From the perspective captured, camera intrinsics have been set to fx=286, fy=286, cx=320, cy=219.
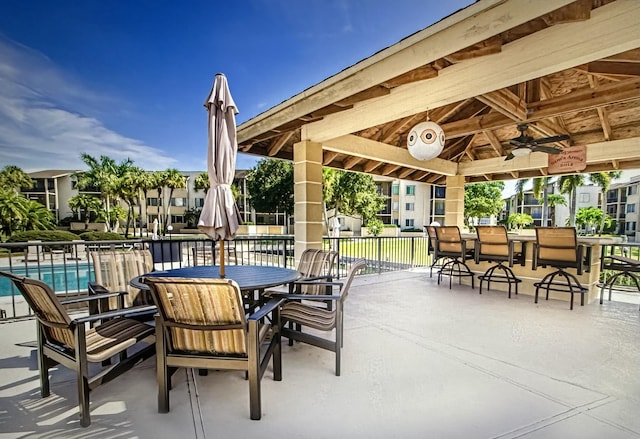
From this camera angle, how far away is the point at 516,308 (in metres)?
4.28

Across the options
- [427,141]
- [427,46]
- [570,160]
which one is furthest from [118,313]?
[570,160]

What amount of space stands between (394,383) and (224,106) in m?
2.70

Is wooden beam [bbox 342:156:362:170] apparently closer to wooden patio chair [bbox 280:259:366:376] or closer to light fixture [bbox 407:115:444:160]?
light fixture [bbox 407:115:444:160]

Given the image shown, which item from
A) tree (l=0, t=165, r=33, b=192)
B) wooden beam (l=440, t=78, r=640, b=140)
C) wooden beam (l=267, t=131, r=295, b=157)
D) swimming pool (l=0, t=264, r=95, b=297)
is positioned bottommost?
swimming pool (l=0, t=264, r=95, b=297)

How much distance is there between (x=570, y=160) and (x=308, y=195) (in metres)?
5.94

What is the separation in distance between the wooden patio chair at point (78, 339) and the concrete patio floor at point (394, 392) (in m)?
0.24

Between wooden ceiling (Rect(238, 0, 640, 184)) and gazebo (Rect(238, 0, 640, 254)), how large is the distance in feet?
0.04

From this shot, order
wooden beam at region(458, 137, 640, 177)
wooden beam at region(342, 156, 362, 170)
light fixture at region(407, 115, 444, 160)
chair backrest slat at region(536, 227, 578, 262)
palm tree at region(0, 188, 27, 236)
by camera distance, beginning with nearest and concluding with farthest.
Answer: light fixture at region(407, 115, 444, 160) < chair backrest slat at region(536, 227, 578, 262) < wooden beam at region(458, 137, 640, 177) < wooden beam at region(342, 156, 362, 170) < palm tree at region(0, 188, 27, 236)

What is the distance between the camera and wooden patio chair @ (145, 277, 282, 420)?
172cm

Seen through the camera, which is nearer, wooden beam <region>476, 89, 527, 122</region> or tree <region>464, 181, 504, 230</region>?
wooden beam <region>476, 89, 527, 122</region>

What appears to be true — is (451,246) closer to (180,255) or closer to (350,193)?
(180,255)

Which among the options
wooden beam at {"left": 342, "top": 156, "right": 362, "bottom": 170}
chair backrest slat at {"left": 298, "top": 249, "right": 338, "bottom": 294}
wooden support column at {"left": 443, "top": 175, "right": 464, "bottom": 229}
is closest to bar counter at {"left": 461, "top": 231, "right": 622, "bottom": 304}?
wooden beam at {"left": 342, "top": 156, "right": 362, "bottom": 170}

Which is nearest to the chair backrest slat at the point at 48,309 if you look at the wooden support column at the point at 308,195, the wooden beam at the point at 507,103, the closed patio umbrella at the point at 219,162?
the closed patio umbrella at the point at 219,162

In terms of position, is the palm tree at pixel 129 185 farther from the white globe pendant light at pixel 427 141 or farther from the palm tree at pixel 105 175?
the white globe pendant light at pixel 427 141
